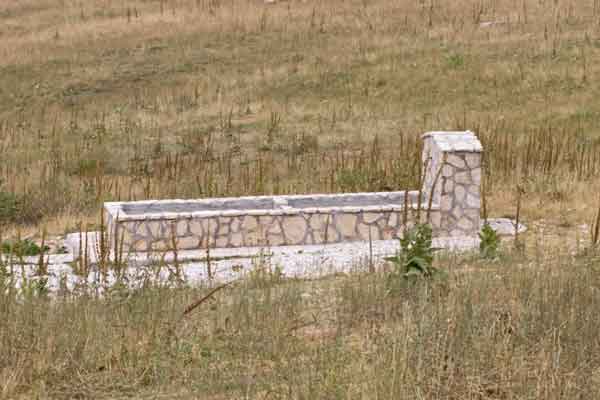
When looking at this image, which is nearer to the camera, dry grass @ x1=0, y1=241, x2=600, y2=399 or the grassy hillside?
dry grass @ x1=0, y1=241, x2=600, y2=399

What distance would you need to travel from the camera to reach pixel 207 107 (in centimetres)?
2409

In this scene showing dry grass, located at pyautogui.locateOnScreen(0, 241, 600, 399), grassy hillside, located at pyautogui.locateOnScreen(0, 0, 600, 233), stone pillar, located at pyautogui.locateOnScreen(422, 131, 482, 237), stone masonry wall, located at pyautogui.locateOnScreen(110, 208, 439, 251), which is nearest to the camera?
dry grass, located at pyautogui.locateOnScreen(0, 241, 600, 399)

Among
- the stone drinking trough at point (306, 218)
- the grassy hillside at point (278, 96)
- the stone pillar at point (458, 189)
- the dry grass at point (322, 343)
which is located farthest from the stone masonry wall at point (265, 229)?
the dry grass at point (322, 343)

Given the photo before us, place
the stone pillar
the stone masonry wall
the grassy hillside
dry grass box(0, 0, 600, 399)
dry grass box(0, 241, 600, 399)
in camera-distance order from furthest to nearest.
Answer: the grassy hillside < the stone pillar < the stone masonry wall < dry grass box(0, 0, 600, 399) < dry grass box(0, 241, 600, 399)

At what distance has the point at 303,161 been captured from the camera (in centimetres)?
1869

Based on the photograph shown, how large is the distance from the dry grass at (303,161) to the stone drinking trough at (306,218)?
1180 mm

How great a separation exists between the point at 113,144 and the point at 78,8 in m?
14.7

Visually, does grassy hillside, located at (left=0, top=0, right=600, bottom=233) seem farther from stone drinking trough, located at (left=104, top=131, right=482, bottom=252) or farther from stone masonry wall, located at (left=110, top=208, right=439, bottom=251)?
stone masonry wall, located at (left=110, top=208, right=439, bottom=251)

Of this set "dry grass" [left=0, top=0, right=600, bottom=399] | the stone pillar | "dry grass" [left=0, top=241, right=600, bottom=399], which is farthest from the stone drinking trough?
"dry grass" [left=0, top=241, right=600, bottom=399]

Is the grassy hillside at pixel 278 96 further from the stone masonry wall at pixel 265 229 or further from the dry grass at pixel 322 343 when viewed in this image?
the dry grass at pixel 322 343

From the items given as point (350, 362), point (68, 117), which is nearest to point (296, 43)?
point (68, 117)

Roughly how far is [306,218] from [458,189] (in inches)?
82.3

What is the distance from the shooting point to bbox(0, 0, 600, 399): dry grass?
548 centimetres

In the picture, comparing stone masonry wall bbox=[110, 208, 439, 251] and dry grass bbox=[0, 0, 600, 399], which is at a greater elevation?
dry grass bbox=[0, 0, 600, 399]
